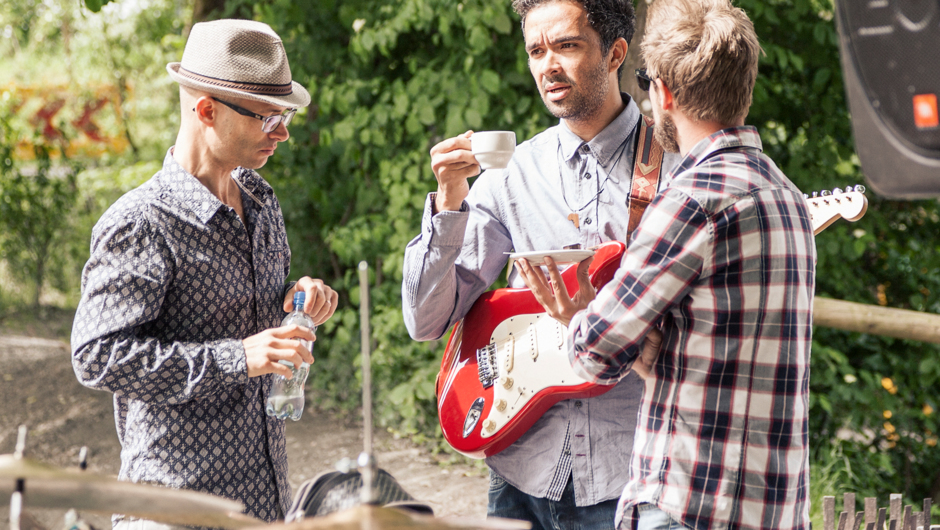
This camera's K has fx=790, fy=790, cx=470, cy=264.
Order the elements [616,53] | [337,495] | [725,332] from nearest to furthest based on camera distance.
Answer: [337,495], [725,332], [616,53]

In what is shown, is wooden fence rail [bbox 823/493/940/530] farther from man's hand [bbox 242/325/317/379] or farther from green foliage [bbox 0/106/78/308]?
green foliage [bbox 0/106/78/308]

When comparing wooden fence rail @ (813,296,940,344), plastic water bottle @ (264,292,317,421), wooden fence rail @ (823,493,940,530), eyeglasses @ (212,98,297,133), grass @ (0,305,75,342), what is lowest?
grass @ (0,305,75,342)

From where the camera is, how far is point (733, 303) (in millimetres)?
1346

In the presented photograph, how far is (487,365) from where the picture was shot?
193cm

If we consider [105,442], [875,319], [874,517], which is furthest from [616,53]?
[105,442]

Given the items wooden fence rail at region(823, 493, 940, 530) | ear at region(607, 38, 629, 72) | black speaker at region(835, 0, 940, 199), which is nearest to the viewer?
black speaker at region(835, 0, 940, 199)

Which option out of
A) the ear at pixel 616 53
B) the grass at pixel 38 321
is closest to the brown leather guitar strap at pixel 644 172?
the ear at pixel 616 53

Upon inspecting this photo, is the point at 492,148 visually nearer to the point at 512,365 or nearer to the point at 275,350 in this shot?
the point at 512,365

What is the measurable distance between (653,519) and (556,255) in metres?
0.52

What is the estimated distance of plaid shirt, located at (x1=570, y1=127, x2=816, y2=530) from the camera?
53.1 inches

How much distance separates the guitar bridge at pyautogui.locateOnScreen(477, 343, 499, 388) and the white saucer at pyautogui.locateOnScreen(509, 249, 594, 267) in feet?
1.29

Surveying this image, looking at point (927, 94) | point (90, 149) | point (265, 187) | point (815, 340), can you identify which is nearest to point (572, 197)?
point (265, 187)

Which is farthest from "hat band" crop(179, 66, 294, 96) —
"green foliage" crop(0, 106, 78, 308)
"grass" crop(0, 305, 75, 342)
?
"green foliage" crop(0, 106, 78, 308)

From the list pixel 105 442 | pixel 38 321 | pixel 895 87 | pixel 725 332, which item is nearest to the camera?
pixel 895 87
